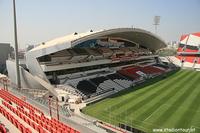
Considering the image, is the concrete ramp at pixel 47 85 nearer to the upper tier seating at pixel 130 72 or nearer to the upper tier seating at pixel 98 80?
the upper tier seating at pixel 98 80

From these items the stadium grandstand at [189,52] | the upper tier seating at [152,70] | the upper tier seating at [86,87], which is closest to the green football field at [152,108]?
the upper tier seating at [86,87]

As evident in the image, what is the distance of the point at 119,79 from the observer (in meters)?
43.3

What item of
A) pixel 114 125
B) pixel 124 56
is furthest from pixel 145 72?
pixel 114 125

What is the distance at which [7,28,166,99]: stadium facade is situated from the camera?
A: 3559 centimetres

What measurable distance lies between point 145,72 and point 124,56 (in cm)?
626

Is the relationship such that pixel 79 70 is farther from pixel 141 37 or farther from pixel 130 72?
pixel 141 37

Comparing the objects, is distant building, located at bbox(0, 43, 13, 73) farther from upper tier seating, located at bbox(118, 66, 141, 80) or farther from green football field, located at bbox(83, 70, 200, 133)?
green football field, located at bbox(83, 70, 200, 133)

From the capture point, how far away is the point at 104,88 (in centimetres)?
3725

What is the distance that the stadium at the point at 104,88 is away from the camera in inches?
941

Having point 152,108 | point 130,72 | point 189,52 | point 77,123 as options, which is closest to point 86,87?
point 152,108

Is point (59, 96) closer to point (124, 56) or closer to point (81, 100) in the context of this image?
point (81, 100)

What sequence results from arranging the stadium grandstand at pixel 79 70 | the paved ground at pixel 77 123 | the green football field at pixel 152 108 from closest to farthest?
the paved ground at pixel 77 123 < the green football field at pixel 152 108 < the stadium grandstand at pixel 79 70

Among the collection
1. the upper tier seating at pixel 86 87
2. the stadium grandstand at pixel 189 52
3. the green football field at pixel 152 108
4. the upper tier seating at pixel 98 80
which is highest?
the stadium grandstand at pixel 189 52

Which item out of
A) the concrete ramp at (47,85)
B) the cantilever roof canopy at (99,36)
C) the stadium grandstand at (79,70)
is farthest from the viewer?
the cantilever roof canopy at (99,36)
